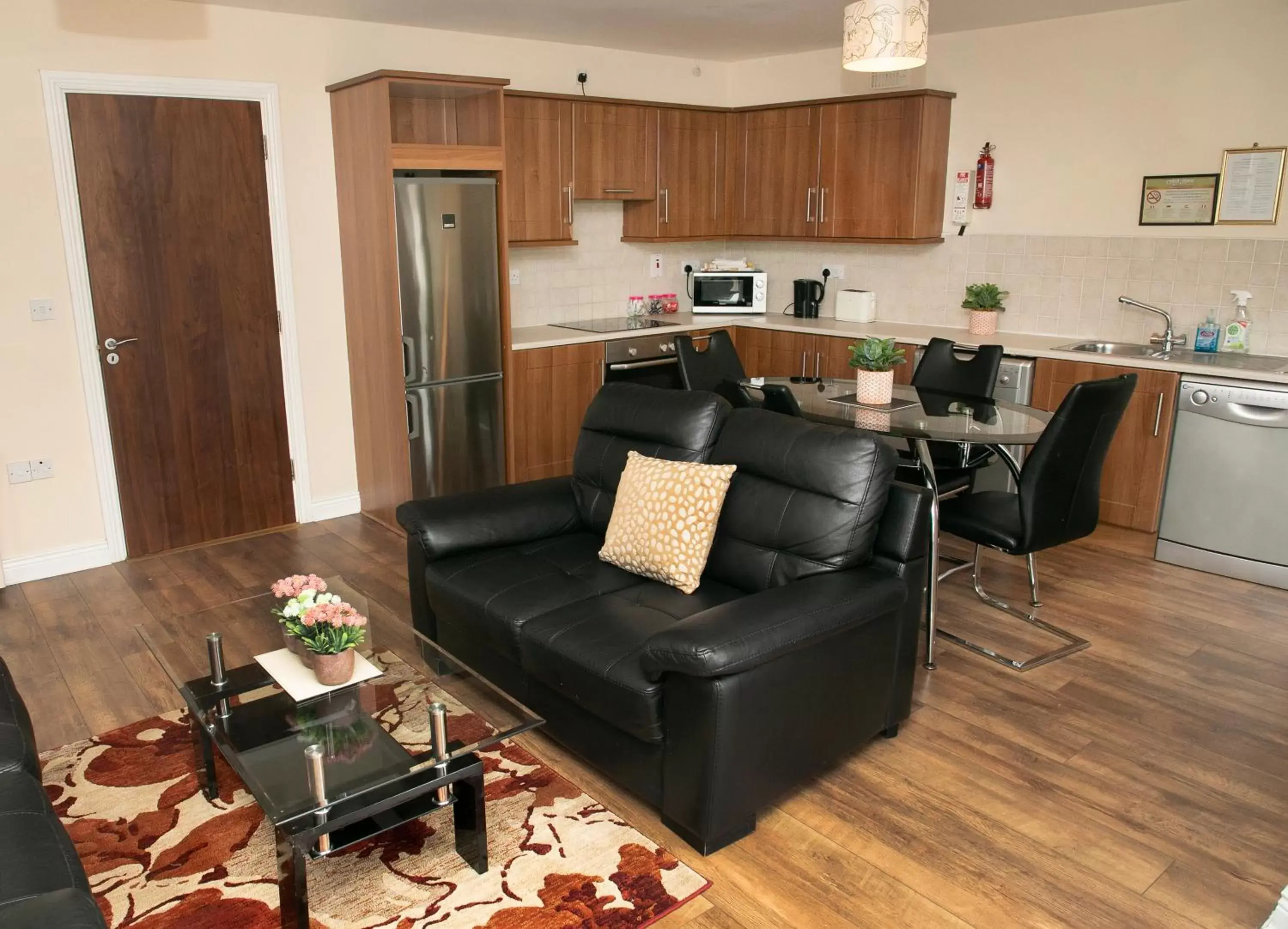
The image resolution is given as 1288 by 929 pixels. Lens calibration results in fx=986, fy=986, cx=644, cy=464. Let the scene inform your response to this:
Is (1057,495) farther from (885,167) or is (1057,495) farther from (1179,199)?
(885,167)

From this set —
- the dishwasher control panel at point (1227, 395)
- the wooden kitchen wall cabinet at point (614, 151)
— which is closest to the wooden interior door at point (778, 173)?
the wooden kitchen wall cabinet at point (614, 151)

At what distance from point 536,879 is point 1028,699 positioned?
1.89 m

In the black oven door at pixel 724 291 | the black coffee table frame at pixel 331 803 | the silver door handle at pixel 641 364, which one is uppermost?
the black oven door at pixel 724 291

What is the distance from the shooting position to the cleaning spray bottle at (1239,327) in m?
4.90

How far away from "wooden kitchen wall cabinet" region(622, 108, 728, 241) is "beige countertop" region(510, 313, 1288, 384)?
23.9 inches

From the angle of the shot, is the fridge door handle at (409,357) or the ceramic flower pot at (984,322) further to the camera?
the ceramic flower pot at (984,322)

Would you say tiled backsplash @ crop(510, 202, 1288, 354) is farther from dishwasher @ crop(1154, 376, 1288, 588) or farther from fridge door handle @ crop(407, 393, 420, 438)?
fridge door handle @ crop(407, 393, 420, 438)

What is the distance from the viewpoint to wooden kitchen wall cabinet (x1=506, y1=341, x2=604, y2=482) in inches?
216

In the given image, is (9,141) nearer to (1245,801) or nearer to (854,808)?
(854,808)

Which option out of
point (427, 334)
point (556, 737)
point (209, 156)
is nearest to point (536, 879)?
point (556, 737)

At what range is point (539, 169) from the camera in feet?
18.8

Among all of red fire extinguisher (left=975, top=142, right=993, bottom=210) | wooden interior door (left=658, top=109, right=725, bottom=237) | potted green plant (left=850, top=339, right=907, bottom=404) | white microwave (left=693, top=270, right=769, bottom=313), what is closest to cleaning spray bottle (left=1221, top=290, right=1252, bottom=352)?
red fire extinguisher (left=975, top=142, right=993, bottom=210)

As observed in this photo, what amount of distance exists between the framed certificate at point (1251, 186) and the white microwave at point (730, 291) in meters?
2.69

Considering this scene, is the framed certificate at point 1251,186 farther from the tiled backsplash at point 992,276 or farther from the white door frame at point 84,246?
the white door frame at point 84,246
